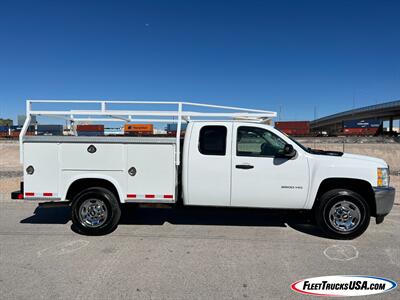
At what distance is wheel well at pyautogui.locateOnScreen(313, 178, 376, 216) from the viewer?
473cm

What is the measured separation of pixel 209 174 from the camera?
477cm

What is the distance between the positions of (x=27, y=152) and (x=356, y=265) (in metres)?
5.41

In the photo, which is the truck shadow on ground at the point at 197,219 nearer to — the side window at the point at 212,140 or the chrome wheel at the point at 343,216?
the chrome wheel at the point at 343,216

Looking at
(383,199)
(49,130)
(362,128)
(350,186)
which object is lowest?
(383,199)

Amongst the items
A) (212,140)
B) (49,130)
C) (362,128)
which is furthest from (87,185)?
(362,128)

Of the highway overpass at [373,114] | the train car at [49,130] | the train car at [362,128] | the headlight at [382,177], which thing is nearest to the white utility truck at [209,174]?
the headlight at [382,177]

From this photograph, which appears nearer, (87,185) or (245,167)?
(245,167)

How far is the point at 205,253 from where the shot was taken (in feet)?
13.7

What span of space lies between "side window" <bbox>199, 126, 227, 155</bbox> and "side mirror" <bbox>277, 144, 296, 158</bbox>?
3.20 ft

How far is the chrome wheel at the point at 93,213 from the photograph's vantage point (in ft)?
16.1

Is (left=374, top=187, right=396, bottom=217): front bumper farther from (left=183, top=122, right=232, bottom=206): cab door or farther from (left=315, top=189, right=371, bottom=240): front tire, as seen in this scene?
(left=183, top=122, right=232, bottom=206): cab door

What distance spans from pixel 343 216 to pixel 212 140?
2.58 meters

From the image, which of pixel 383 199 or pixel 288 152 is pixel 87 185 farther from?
pixel 383 199

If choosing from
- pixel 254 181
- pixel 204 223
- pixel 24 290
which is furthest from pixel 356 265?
pixel 24 290
